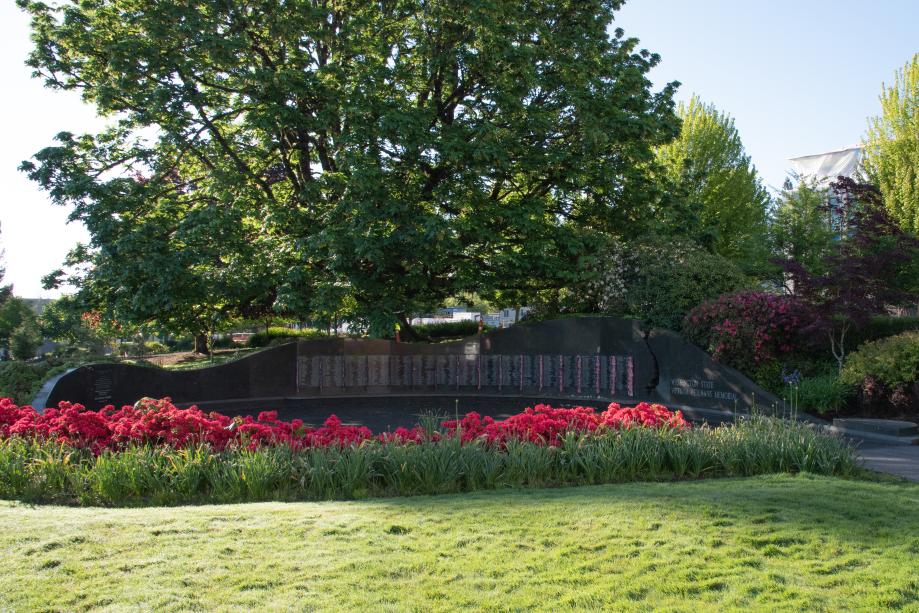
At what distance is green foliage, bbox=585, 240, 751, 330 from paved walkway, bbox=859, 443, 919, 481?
527 centimetres

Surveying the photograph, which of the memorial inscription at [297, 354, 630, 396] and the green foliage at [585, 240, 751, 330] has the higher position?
the green foliage at [585, 240, 751, 330]

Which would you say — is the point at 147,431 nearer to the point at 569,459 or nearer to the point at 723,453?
the point at 569,459

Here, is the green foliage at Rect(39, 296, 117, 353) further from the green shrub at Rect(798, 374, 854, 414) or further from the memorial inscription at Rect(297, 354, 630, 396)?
the green shrub at Rect(798, 374, 854, 414)

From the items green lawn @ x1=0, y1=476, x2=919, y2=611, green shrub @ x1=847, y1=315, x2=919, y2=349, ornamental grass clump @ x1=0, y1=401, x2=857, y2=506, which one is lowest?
green lawn @ x1=0, y1=476, x2=919, y2=611

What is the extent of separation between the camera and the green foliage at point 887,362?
1113cm

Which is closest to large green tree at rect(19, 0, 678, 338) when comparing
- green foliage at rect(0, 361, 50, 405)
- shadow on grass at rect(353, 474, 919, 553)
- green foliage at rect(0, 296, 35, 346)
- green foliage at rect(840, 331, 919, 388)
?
green foliage at rect(0, 361, 50, 405)

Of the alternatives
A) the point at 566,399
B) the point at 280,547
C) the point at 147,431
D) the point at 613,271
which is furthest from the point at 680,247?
the point at 280,547

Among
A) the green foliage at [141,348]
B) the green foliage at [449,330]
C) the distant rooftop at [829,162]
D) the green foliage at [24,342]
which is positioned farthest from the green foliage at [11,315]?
the distant rooftop at [829,162]

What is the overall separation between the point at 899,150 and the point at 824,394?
2044 centimetres

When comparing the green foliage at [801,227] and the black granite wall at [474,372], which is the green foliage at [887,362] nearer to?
the black granite wall at [474,372]

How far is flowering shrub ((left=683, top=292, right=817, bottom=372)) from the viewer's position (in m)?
12.8

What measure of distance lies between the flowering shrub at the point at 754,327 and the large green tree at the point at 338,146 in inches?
159

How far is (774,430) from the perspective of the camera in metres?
8.32

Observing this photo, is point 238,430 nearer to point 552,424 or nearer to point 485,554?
point 552,424
